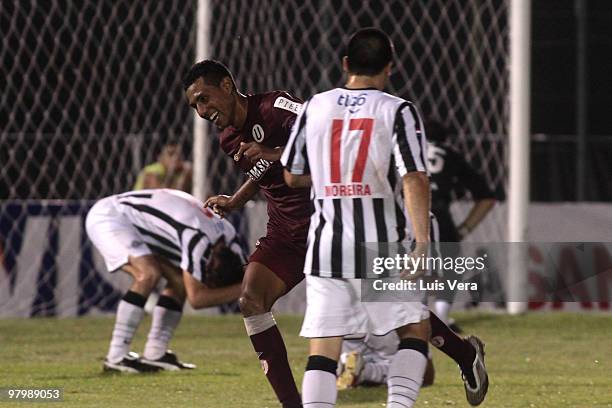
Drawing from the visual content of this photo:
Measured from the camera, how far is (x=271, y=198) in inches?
279

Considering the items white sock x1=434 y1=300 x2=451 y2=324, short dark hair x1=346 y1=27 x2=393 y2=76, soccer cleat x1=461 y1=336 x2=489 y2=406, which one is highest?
short dark hair x1=346 y1=27 x2=393 y2=76

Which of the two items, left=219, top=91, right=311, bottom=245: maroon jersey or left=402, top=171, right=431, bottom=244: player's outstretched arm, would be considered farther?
left=219, top=91, right=311, bottom=245: maroon jersey

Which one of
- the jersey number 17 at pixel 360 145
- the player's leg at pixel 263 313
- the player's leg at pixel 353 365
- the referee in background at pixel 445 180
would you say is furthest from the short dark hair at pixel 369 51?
the referee in background at pixel 445 180

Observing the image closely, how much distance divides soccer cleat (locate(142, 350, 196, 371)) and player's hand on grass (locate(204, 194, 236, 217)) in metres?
2.56

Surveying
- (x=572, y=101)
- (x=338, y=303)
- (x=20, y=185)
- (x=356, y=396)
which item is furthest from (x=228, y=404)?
(x=572, y=101)

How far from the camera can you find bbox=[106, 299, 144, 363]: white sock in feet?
29.8

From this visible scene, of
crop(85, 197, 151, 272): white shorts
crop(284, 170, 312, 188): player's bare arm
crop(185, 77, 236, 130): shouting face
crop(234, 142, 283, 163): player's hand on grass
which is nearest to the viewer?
crop(284, 170, 312, 188): player's bare arm

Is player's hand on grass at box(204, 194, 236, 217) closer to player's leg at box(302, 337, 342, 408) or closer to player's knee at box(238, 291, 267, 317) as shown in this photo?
player's knee at box(238, 291, 267, 317)

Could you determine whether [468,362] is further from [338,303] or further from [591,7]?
[591,7]

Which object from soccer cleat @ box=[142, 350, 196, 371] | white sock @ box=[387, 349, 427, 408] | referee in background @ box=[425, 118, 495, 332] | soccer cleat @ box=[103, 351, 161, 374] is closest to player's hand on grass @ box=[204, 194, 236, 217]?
white sock @ box=[387, 349, 427, 408]

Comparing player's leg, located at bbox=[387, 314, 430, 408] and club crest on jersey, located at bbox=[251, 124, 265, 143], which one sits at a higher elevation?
club crest on jersey, located at bbox=[251, 124, 265, 143]

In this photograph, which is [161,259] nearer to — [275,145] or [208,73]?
[275,145]

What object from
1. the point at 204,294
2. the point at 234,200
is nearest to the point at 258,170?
the point at 234,200

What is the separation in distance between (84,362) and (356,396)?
2.53m
